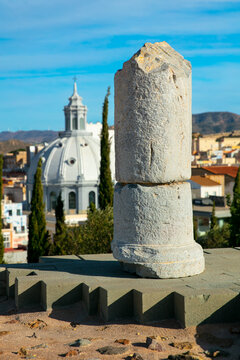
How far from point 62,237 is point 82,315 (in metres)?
15.4

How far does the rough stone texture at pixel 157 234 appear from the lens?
6.44 meters

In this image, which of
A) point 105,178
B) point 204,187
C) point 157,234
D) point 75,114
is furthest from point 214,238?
point 75,114

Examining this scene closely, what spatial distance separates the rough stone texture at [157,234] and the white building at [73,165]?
148ft

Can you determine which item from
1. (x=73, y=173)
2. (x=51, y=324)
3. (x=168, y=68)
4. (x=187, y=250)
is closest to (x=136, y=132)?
(x=168, y=68)

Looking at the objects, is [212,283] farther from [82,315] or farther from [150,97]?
[150,97]

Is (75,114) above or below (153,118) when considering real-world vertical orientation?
above

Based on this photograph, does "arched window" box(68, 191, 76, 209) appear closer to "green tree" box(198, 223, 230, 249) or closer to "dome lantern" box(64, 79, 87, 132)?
"dome lantern" box(64, 79, 87, 132)

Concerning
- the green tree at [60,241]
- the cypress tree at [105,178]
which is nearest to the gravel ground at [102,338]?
the green tree at [60,241]

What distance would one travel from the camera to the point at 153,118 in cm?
643

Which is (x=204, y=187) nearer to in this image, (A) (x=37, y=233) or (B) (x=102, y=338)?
(A) (x=37, y=233)

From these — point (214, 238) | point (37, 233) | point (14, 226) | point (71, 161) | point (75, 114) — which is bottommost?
point (14, 226)

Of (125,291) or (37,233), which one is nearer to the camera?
(125,291)

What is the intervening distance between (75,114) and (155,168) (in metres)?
51.0

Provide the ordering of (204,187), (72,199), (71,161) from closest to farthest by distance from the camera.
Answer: (204,187)
(72,199)
(71,161)
